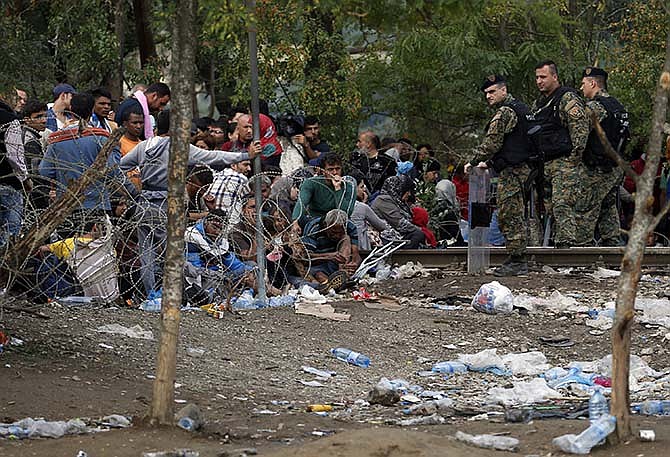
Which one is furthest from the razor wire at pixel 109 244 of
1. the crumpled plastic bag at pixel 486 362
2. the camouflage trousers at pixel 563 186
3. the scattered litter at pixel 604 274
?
the scattered litter at pixel 604 274

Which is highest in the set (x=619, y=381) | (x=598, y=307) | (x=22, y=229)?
(x=22, y=229)

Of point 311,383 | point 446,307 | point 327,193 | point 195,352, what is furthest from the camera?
point 327,193

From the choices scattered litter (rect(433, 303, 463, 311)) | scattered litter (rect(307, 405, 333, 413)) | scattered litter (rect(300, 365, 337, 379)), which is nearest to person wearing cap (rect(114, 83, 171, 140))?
scattered litter (rect(300, 365, 337, 379))

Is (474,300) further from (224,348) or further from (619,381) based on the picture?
(619,381)

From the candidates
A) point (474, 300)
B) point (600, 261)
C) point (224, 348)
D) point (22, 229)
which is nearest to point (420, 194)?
point (600, 261)

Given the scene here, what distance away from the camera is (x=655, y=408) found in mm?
7707

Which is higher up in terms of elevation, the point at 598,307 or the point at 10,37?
the point at 10,37

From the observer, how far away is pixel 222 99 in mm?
23469

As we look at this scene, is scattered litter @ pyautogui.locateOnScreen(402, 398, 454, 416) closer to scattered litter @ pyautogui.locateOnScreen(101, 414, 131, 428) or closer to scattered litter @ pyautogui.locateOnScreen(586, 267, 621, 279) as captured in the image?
scattered litter @ pyautogui.locateOnScreen(101, 414, 131, 428)

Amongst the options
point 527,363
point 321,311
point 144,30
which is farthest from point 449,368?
point 144,30

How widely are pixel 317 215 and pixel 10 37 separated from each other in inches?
260

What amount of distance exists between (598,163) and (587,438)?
875 cm

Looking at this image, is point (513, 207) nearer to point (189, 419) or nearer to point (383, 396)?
point (383, 396)

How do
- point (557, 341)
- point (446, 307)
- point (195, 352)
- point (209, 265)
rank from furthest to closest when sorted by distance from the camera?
point (446, 307), point (209, 265), point (557, 341), point (195, 352)
